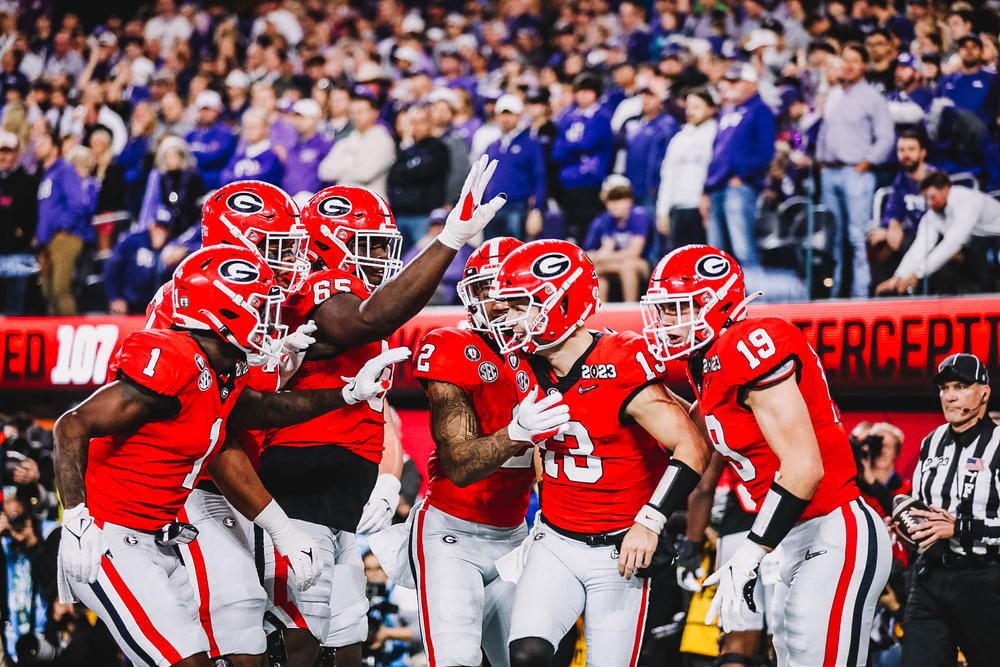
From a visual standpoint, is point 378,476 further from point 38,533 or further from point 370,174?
point 370,174

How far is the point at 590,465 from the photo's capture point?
4.56m

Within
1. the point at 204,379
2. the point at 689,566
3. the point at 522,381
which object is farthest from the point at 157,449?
the point at 689,566

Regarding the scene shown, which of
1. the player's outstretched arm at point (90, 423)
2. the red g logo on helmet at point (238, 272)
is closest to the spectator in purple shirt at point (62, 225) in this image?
the red g logo on helmet at point (238, 272)

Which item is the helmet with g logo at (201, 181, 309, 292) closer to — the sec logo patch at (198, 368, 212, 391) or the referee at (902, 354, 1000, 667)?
the sec logo patch at (198, 368, 212, 391)

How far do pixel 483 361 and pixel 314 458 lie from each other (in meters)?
0.89

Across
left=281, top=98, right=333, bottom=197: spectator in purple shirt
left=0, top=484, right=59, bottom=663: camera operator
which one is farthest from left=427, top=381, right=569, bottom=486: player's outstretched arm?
left=281, top=98, right=333, bottom=197: spectator in purple shirt

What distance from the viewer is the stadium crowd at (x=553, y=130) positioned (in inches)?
317

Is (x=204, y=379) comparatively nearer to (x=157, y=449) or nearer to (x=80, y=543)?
(x=157, y=449)

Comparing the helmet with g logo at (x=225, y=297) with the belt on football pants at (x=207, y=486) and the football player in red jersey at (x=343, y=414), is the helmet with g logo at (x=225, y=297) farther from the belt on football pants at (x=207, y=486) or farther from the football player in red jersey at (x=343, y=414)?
the belt on football pants at (x=207, y=486)

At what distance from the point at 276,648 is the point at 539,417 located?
1956 mm

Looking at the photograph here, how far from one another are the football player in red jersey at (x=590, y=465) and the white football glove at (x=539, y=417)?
4cm

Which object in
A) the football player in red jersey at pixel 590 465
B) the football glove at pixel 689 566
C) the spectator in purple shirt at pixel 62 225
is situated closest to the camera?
the football player in red jersey at pixel 590 465

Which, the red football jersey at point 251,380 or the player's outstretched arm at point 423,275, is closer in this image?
the player's outstretched arm at point 423,275

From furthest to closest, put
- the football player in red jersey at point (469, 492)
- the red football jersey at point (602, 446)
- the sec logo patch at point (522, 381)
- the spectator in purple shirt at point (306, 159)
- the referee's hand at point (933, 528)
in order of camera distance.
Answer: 1. the spectator in purple shirt at point (306, 159)
2. the referee's hand at point (933, 528)
3. the sec logo patch at point (522, 381)
4. the football player in red jersey at point (469, 492)
5. the red football jersey at point (602, 446)
